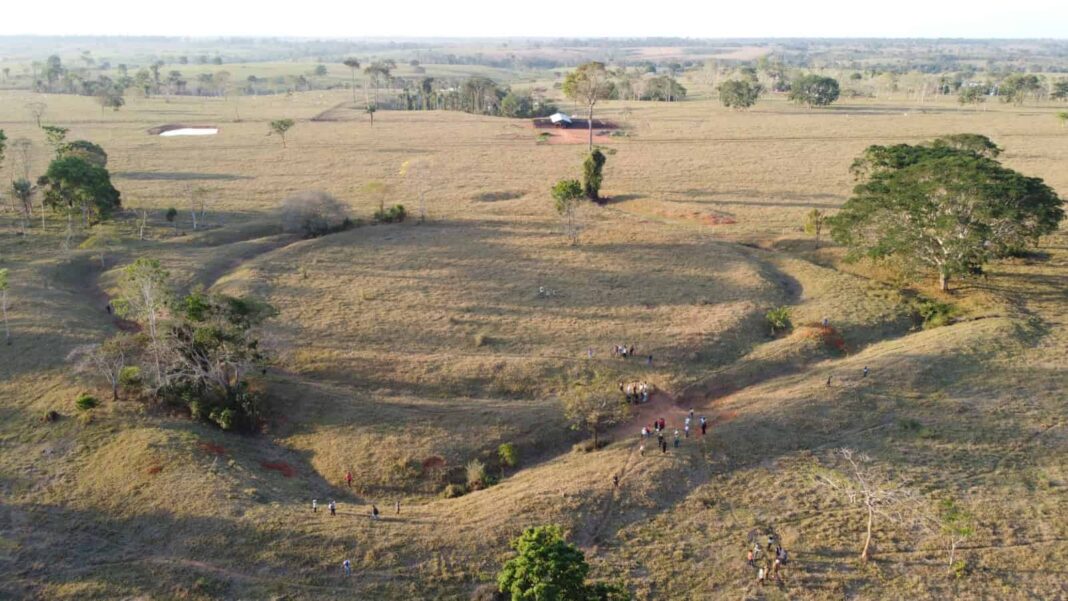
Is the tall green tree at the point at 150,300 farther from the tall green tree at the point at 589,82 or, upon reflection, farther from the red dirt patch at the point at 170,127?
the red dirt patch at the point at 170,127

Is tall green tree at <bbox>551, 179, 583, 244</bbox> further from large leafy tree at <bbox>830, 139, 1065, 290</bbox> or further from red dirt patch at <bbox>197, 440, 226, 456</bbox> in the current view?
red dirt patch at <bbox>197, 440, 226, 456</bbox>

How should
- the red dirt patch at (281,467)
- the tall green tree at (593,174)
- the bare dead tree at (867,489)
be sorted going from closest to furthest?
the bare dead tree at (867,489), the red dirt patch at (281,467), the tall green tree at (593,174)

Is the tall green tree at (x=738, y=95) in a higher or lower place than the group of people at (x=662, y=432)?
higher

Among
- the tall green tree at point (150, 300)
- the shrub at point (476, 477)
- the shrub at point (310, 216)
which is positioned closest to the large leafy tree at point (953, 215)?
the shrub at point (476, 477)

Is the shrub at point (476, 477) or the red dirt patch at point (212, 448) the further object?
the red dirt patch at point (212, 448)

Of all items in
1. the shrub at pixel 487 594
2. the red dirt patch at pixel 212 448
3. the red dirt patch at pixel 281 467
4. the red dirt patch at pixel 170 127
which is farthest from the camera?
the red dirt patch at pixel 170 127

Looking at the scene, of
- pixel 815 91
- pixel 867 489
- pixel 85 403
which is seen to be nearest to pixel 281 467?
pixel 85 403
